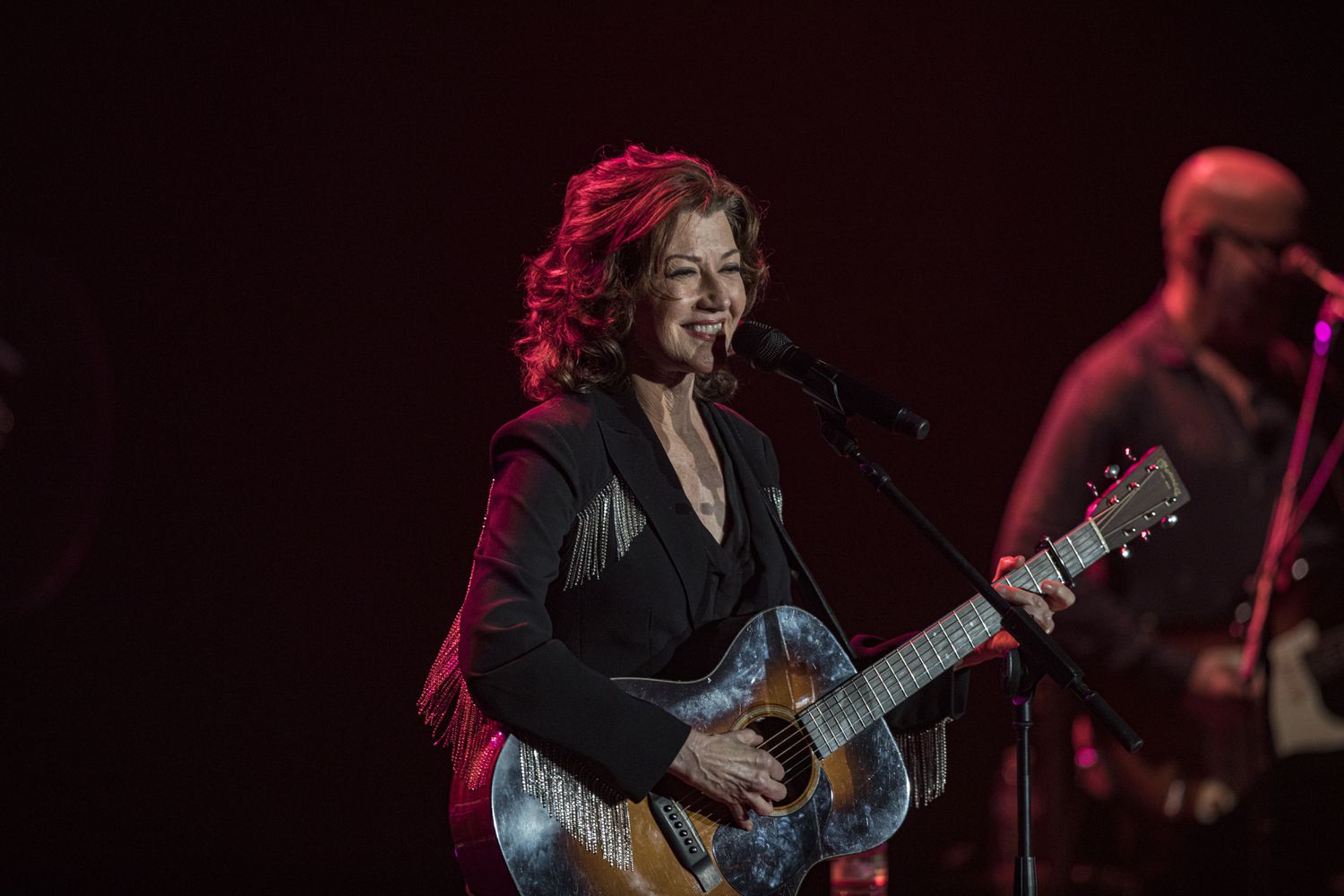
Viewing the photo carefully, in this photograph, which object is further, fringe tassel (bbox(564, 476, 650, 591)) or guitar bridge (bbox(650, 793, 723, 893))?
fringe tassel (bbox(564, 476, 650, 591))

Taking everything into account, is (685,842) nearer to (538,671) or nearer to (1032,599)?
(538,671)

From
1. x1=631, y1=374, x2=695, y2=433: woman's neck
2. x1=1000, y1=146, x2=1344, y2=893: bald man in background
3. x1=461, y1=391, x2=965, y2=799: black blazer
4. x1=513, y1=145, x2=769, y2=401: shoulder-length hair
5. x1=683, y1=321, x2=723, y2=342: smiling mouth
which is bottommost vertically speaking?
x1=1000, y1=146, x2=1344, y2=893: bald man in background

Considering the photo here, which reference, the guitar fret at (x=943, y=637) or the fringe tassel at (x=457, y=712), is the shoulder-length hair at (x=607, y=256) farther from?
the guitar fret at (x=943, y=637)

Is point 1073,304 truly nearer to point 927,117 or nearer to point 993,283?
point 993,283

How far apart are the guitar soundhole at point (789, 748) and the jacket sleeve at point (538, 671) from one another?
237 mm

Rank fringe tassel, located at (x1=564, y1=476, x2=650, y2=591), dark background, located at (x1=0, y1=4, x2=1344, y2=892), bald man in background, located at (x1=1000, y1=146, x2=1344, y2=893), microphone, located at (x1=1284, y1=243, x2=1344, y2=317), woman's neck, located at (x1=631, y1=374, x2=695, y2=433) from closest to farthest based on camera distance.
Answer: fringe tassel, located at (x1=564, y1=476, x2=650, y2=591)
woman's neck, located at (x1=631, y1=374, x2=695, y2=433)
dark background, located at (x1=0, y1=4, x2=1344, y2=892)
bald man in background, located at (x1=1000, y1=146, x2=1344, y2=893)
microphone, located at (x1=1284, y1=243, x2=1344, y2=317)

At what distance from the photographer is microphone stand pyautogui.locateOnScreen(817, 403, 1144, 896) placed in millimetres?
2139

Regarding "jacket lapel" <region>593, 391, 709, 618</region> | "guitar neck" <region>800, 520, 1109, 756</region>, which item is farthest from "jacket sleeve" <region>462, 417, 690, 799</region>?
"guitar neck" <region>800, 520, 1109, 756</region>

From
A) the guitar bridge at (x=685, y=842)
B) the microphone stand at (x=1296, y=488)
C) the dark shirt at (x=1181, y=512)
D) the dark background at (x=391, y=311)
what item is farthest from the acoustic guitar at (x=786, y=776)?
the dark background at (x=391, y=311)

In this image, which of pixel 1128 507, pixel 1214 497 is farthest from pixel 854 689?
pixel 1214 497

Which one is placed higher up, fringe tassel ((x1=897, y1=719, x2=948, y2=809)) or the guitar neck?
the guitar neck

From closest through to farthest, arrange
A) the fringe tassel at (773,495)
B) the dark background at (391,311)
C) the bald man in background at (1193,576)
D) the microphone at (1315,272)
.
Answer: the fringe tassel at (773,495), the dark background at (391,311), the bald man in background at (1193,576), the microphone at (1315,272)

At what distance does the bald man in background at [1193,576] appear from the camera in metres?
4.45

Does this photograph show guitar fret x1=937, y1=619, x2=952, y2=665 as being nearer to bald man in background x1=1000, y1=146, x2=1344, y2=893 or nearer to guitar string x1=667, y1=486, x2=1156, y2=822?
guitar string x1=667, y1=486, x2=1156, y2=822
